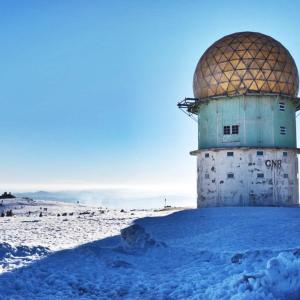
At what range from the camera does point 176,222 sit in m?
20.4

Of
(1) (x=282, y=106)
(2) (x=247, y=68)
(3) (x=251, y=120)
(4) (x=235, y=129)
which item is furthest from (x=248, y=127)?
(2) (x=247, y=68)

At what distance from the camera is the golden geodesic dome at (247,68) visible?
1152 inches

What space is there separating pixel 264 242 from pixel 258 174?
14.6 meters

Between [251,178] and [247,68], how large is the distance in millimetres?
7351

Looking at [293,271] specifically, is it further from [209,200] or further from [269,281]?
[209,200]

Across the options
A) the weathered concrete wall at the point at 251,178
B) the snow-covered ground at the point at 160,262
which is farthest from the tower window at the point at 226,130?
the snow-covered ground at the point at 160,262

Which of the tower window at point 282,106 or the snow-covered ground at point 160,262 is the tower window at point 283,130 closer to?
the tower window at point 282,106

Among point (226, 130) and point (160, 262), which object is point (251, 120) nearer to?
point (226, 130)

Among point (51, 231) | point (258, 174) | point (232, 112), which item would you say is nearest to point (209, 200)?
point (258, 174)

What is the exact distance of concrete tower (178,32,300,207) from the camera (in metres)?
28.6

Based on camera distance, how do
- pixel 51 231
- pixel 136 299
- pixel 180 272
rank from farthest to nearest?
1. pixel 51 231
2. pixel 180 272
3. pixel 136 299

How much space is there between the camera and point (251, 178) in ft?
93.4

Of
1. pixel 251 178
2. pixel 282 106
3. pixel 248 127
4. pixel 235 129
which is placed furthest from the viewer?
pixel 282 106

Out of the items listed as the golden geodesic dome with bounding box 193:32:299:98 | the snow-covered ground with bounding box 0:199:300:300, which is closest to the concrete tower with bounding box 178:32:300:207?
the golden geodesic dome with bounding box 193:32:299:98
